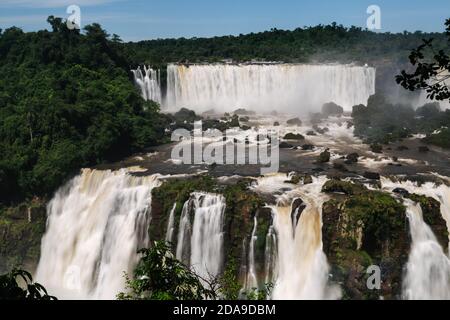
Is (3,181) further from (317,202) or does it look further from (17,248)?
(317,202)

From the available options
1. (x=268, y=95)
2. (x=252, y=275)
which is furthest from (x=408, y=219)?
(x=268, y=95)

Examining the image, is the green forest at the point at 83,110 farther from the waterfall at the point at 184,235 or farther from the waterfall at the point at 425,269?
the waterfall at the point at 425,269

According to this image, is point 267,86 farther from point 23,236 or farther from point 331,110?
point 23,236

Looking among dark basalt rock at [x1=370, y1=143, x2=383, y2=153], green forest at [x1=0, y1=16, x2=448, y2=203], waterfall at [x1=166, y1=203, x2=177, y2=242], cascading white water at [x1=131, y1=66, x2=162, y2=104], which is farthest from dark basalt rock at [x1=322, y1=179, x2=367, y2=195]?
cascading white water at [x1=131, y1=66, x2=162, y2=104]

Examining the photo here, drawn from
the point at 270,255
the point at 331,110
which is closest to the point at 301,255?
the point at 270,255

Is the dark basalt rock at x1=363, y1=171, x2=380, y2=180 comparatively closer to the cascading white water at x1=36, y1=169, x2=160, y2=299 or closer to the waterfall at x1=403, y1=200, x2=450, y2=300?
the waterfall at x1=403, y1=200, x2=450, y2=300
